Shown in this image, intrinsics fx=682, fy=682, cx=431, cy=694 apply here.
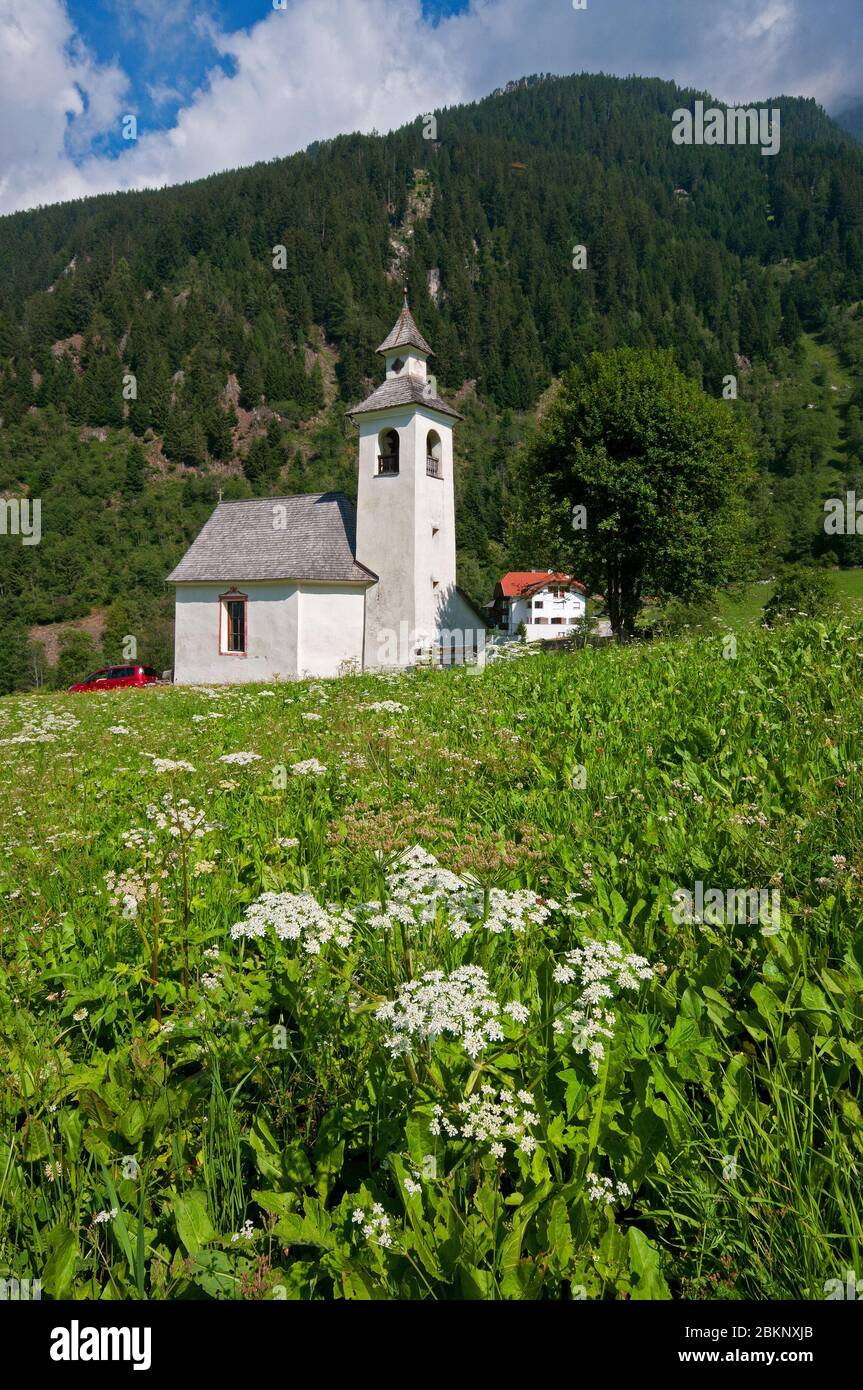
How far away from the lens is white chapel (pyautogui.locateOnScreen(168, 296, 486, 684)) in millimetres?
30203

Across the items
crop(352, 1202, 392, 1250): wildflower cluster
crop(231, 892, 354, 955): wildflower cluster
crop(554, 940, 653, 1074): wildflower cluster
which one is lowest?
crop(352, 1202, 392, 1250): wildflower cluster

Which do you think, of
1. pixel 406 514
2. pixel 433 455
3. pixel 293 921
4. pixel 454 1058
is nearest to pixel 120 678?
pixel 406 514

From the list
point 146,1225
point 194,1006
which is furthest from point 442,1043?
point 194,1006

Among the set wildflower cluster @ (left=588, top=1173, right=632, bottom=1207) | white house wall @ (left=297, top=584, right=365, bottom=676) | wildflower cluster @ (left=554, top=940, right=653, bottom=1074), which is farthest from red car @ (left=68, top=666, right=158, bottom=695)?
wildflower cluster @ (left=588, top=1173, right=632, bottom=1207)

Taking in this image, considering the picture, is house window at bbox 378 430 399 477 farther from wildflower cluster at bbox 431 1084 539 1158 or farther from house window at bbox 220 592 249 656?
wildflower cluster at bbox 431 1084 539 1158

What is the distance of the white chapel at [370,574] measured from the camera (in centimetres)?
3020

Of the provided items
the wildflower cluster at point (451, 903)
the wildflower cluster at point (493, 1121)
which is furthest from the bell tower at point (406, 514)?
the wildflower cluster at point (493, 1121)

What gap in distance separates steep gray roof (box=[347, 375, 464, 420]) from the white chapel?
7 cm

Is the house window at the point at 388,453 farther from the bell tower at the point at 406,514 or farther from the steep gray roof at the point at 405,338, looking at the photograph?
the steep gray roof at the point at 405,338

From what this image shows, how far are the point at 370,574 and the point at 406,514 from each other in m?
3.15

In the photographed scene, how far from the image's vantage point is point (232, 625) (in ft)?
109

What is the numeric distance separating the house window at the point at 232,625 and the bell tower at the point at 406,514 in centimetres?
636

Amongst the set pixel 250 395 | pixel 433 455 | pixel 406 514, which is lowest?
pixel 406 514

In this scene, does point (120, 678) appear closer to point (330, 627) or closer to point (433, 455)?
point (330, 627)
